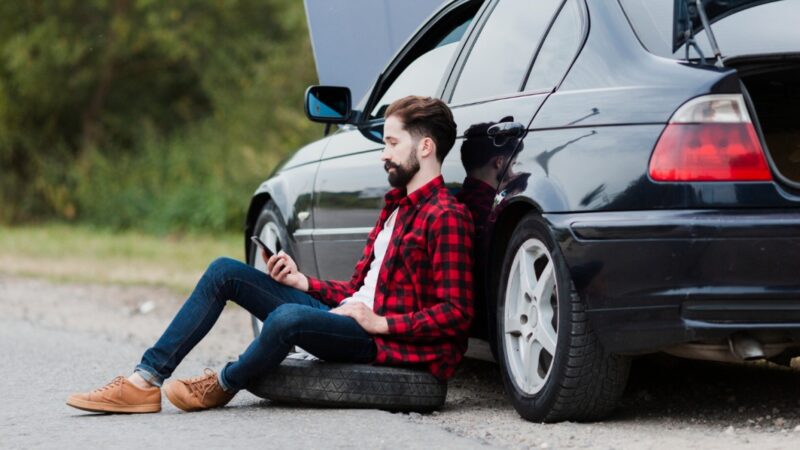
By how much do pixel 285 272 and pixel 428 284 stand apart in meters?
0.64

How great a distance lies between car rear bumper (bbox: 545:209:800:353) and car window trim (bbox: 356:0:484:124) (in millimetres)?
1629

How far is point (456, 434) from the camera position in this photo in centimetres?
479

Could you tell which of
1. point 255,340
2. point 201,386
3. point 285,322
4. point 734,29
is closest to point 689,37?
point 734,29

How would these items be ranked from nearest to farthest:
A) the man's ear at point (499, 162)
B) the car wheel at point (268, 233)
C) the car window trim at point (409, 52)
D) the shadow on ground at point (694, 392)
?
the man's ear at point (499, 162)
the shadow on ground at point (694, 392)
the car window trim at point (409, 52)
the car wheel at point (268, 233)

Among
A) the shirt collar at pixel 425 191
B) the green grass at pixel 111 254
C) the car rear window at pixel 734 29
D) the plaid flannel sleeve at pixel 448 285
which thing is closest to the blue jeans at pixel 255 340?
the plaid flannel sleeve at pixel 448 285

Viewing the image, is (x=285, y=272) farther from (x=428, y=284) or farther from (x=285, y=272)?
(x=428, y=284)

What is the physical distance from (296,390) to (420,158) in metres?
1.00

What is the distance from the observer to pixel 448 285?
523 cm

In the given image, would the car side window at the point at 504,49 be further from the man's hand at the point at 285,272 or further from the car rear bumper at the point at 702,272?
the car rear bumper at the point at 702,272

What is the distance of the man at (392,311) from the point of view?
525 centimetres

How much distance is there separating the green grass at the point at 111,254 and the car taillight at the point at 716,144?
833 cm

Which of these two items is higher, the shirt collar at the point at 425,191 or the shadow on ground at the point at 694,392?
the shirt collar at the point at 425,191

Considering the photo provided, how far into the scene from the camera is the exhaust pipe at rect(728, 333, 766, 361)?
4.45 metres

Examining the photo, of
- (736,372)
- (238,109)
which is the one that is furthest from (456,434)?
(238,109)
